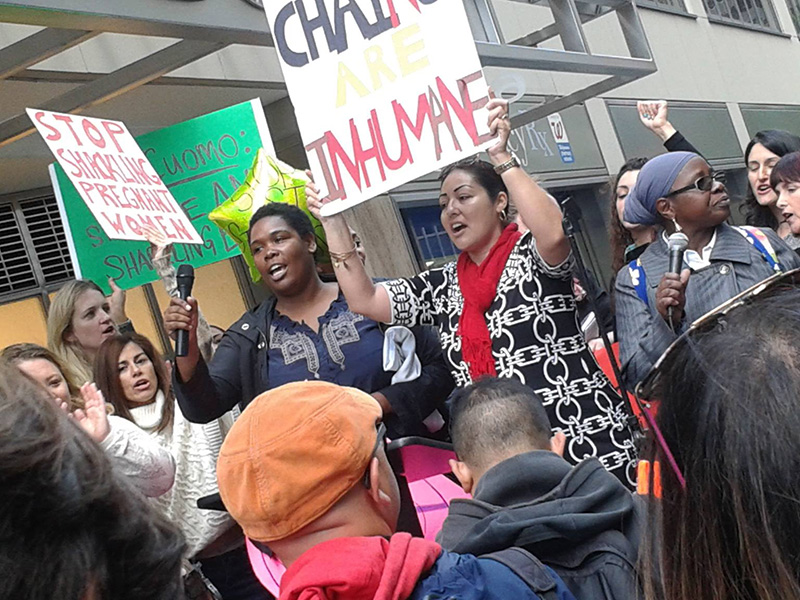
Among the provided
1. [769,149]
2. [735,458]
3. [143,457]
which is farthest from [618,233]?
[735,458]

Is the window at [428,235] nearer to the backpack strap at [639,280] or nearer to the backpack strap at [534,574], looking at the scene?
the backpack strap at [639,280]

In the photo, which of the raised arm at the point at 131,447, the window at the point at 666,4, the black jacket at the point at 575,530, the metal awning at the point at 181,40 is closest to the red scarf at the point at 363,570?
the black jacket at the point at 575,530

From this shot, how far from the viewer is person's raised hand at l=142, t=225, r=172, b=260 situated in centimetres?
422

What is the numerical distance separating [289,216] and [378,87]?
0.55 meters

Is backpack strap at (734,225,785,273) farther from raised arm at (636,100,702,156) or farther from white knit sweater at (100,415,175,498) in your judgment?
white knit sweater at (100,415,175,498)

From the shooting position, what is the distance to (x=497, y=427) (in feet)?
8.54

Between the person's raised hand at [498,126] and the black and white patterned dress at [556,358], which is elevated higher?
the person's raised hand at [498,126]

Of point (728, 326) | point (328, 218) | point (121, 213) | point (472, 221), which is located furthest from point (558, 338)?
point (728, 326)

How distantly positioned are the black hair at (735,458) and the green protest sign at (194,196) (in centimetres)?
426

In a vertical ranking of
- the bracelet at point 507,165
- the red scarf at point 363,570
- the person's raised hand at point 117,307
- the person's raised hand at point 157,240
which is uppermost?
the person's raised hand at point 157,240

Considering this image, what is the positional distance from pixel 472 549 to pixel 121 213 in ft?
8.64

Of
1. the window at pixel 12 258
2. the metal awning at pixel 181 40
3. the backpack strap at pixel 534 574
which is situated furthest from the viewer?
the window at pixel 12 258

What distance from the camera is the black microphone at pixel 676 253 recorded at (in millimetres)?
3277

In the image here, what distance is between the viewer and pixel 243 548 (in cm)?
373
